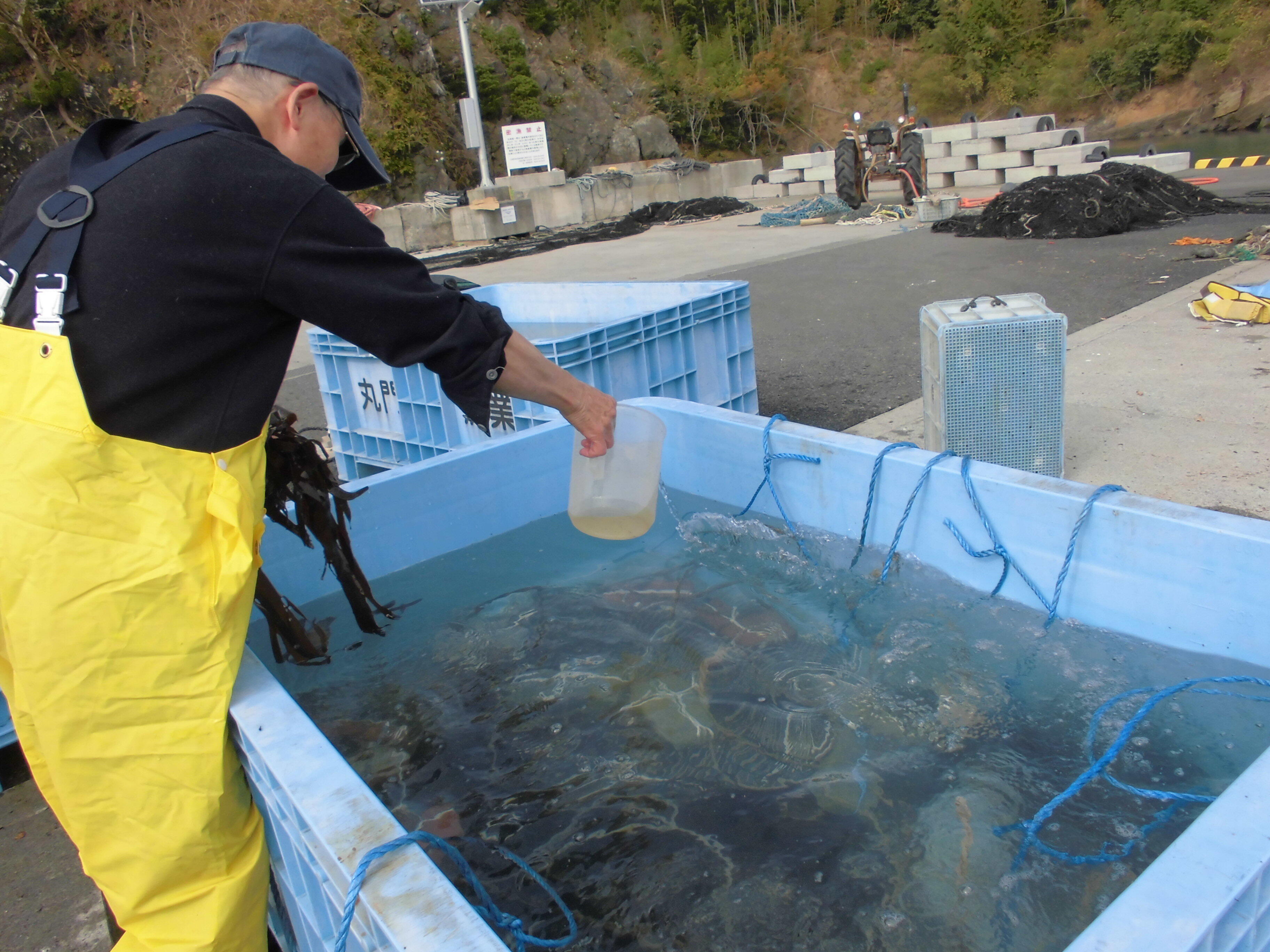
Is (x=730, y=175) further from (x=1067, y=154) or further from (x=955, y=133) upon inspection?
(x=1067, y=154)

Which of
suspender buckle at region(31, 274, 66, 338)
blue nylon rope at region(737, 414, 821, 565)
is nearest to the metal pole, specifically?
blue nylon rope at region(737, 414, 821, 565)

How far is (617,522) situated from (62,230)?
1.50 meters

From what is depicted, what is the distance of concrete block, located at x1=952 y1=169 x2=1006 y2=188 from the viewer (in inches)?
628

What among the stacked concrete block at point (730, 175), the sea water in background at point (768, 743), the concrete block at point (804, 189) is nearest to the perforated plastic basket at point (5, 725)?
the sea water in background at point (768, 743)

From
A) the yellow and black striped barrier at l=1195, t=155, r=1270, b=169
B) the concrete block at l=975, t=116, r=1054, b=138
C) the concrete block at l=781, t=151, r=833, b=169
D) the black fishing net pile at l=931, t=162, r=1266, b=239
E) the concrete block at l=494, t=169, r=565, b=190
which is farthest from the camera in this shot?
the concrete block at l=494, t=169, r=565, b=190

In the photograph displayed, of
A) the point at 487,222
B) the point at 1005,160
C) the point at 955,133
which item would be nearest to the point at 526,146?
the point at 487,222

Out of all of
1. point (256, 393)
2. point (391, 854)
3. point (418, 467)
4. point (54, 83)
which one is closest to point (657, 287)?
point (418, 467)

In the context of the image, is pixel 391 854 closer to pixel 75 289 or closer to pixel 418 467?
pixel 75 289

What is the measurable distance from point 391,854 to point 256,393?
85 cm

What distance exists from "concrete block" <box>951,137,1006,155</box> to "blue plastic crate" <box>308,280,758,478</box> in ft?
45.9

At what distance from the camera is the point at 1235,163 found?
50.4 feet

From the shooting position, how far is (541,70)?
1117 inches

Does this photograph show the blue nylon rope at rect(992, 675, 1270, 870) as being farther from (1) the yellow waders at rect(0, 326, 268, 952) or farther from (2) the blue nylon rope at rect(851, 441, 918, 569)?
(1) the yellow waders at rect(0, 326, 268, 952)

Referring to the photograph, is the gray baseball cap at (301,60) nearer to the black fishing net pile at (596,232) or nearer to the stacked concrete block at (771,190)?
the black fishing net pile at (596,232)
